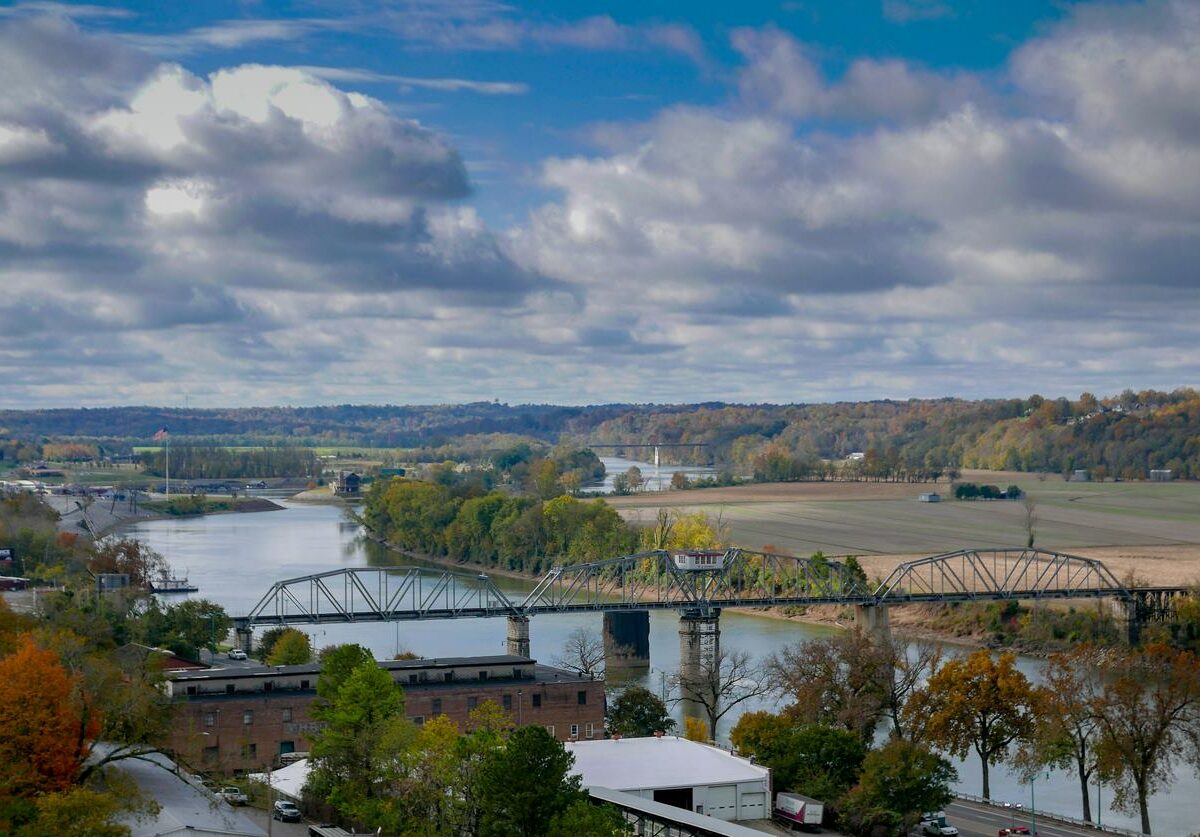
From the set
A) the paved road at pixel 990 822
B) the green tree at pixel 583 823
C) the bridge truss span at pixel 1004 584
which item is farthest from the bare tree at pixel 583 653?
the green tree at pixel 583 823

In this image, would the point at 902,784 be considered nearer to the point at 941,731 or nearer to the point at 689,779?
the point at 689,779

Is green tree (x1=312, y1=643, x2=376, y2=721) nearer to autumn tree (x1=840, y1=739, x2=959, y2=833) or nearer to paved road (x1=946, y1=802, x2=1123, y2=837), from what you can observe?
autumn tree (x1=840, y1=739, x2=959, y2=833)

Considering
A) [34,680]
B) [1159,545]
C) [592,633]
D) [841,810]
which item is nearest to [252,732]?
[34,680]

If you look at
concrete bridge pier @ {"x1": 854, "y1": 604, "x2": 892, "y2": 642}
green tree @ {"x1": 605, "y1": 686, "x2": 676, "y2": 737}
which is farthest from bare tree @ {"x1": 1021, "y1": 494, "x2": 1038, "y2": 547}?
green tree @ {"x1": 605, "y1": 686, "x2": 676, "y2": 737}

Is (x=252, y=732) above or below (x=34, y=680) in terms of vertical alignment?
below

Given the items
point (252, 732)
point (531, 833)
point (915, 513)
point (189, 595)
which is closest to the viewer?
point (531, 833)

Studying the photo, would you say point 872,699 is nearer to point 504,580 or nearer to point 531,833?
point 531,833
